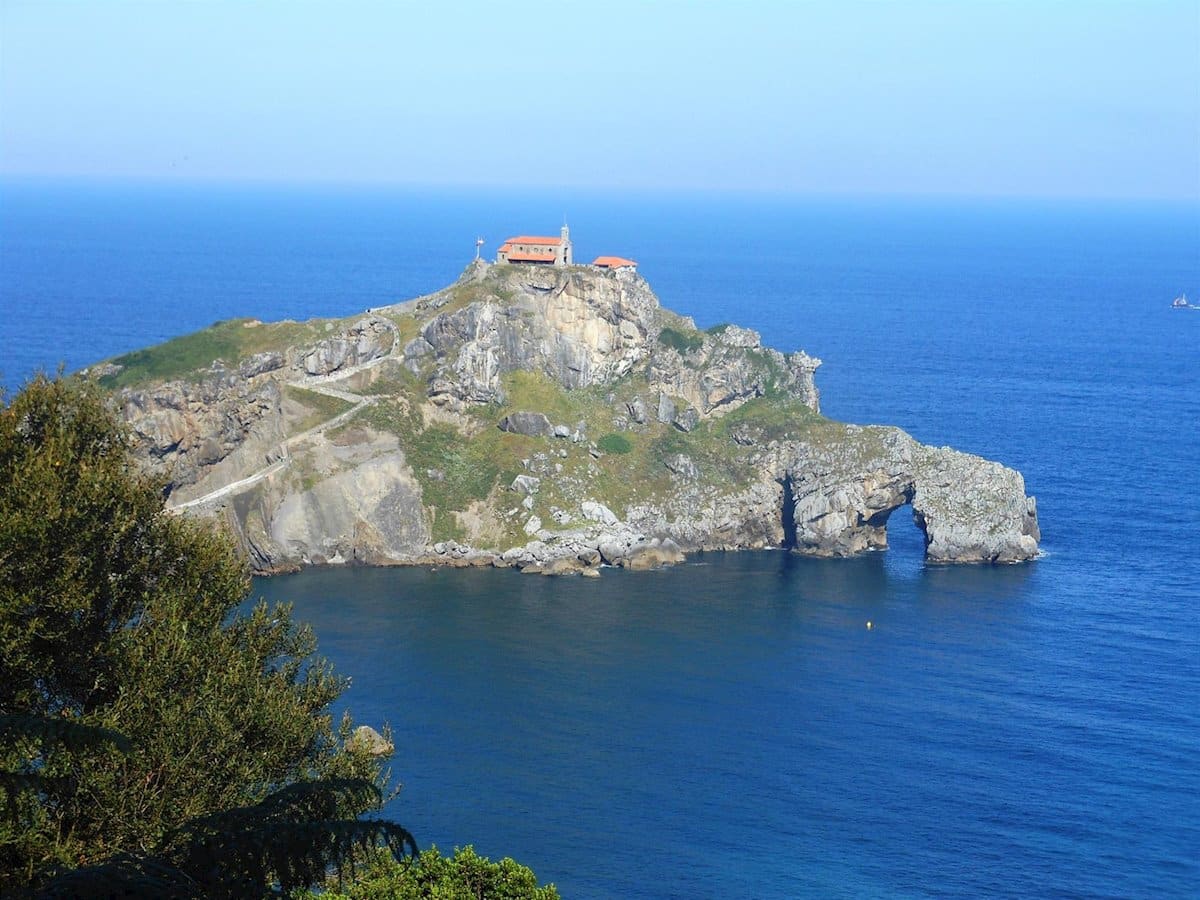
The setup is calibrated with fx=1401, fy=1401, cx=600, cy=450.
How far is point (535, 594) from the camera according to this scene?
89812 mm

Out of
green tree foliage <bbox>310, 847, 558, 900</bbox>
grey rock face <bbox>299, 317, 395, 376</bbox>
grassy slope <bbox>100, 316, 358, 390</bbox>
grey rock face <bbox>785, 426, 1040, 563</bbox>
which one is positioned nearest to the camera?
green tree foliage <bbox>310, 847, 558, 900</bbox>

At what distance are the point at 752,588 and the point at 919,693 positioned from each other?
1913cm

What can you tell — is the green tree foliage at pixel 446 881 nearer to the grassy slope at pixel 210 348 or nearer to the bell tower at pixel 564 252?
the grassy slope at pixel 210 348

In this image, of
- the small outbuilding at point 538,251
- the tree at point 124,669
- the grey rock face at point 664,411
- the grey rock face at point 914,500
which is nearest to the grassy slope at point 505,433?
the grey rock face at point 664,411

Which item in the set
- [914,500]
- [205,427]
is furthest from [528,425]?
[914,500]

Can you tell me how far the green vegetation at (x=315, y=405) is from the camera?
9894 centimetres

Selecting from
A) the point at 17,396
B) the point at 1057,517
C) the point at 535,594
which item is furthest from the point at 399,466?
the point at 17,396

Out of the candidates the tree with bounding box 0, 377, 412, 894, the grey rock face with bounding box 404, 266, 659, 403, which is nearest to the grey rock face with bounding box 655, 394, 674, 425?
the grey rock face with bounding box 404, 266, 659, 403

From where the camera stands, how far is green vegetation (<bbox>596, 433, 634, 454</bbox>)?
103500 mm

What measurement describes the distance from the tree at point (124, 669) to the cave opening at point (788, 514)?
228ft

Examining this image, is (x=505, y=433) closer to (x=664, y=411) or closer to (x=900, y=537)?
(x=664, y=411)

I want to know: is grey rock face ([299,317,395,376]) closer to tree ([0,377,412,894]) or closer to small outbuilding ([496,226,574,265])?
small outbuilding ([496,226,574,265])

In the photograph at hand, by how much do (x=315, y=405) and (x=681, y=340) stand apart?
30740 millimetres

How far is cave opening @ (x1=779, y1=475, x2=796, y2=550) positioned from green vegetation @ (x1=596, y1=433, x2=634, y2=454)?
464 inches
